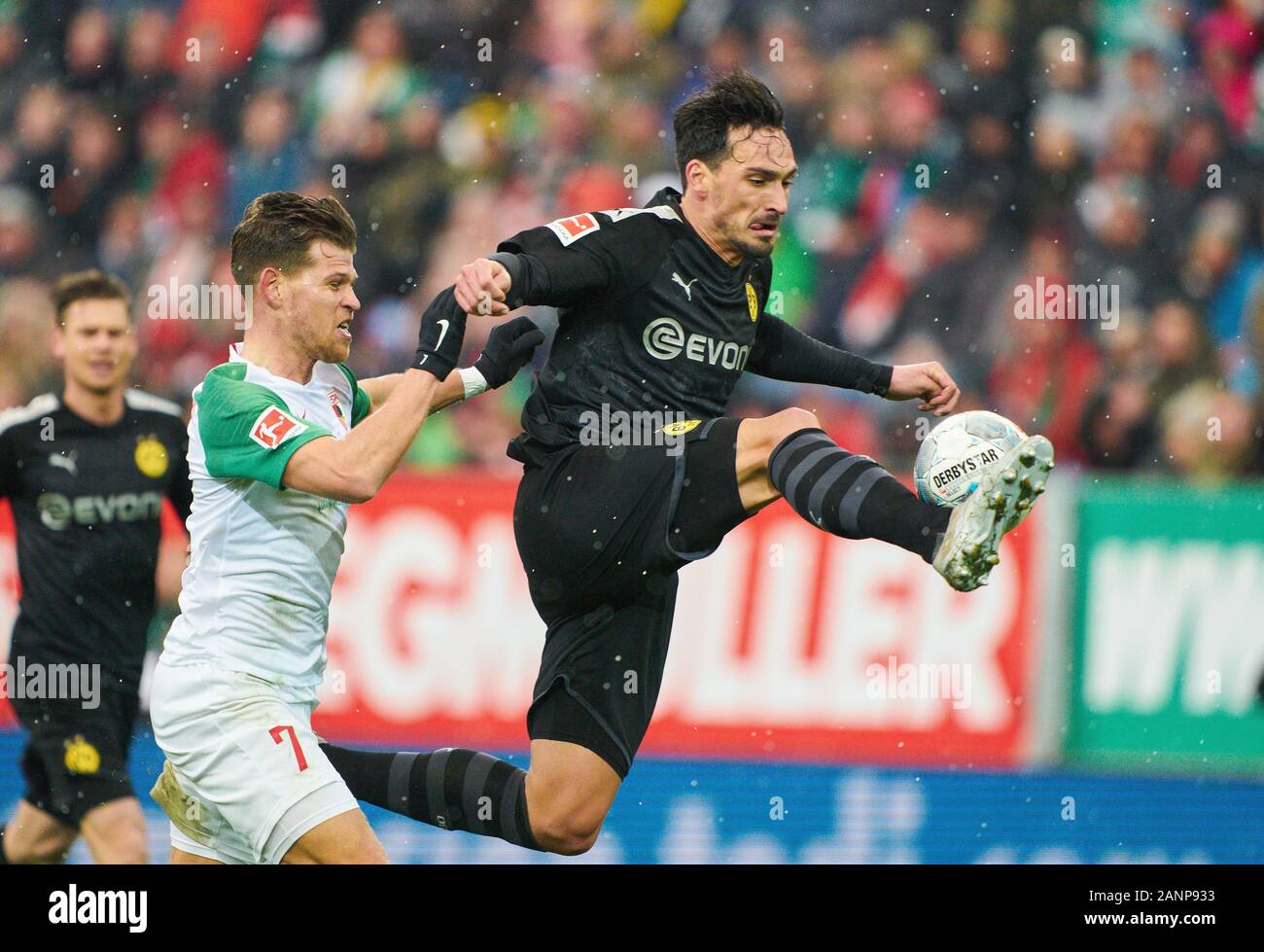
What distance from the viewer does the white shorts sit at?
3.93 metres

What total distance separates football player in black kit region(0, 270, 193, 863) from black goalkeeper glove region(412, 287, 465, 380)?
2.37 m

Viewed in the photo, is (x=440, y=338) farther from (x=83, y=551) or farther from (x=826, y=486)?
(x=83, y=551)

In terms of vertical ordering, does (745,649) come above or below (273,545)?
below

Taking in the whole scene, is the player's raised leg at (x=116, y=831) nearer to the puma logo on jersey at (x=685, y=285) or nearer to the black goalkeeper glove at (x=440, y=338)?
the black goalkeeper glove at (x=440, y=338)

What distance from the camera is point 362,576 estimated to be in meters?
8.02

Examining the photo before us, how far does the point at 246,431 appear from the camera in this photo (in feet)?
13.2

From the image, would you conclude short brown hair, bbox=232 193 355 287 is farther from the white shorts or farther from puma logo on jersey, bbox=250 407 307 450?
the white shorts

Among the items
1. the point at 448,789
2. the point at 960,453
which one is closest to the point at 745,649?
the point at 448,789

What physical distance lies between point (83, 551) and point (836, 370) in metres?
2.85

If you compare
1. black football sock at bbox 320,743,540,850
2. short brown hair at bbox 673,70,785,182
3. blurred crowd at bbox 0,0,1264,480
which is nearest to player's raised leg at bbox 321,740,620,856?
black football sock at bbox 320,743,540,850

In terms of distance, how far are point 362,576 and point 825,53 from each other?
3.93m

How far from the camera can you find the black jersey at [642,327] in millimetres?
4586

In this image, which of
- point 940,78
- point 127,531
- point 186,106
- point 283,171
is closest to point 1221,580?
point 940,78

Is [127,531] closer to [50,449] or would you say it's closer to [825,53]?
[50,449]
